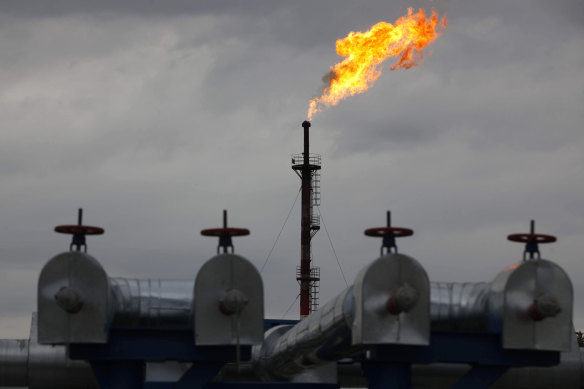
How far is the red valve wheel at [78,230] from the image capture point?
64.1 feet

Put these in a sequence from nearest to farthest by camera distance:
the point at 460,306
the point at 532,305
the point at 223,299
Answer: the point at 532,305 < the point at 223,299 < the point at 460,306

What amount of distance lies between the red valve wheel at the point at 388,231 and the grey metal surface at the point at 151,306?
3731mm

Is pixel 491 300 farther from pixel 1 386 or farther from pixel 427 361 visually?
pixel 1 386

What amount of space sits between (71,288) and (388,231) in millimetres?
5614

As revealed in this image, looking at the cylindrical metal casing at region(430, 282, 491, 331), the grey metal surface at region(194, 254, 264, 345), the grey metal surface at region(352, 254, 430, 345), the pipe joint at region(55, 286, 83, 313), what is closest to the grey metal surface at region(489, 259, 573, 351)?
the cylindrical metal casing at region(430, 282, 491, 331)

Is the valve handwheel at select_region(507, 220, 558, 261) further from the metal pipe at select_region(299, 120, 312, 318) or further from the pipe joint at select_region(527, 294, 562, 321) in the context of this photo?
the metal pipe at select_region(299, 120, 312, 318)

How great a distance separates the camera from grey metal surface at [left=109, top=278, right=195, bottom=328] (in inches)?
798

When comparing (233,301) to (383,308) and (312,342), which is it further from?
(312,342)

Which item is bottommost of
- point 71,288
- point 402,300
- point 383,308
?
point 383,308

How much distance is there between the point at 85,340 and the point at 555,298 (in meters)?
8.31

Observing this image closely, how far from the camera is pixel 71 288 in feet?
62.5

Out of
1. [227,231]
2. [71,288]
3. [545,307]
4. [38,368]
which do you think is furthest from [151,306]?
[38,368]

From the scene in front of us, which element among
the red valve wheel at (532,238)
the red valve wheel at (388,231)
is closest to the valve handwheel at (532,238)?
the red valve wheel at (532,238)

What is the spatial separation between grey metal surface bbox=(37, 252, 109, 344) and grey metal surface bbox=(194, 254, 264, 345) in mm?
1741
